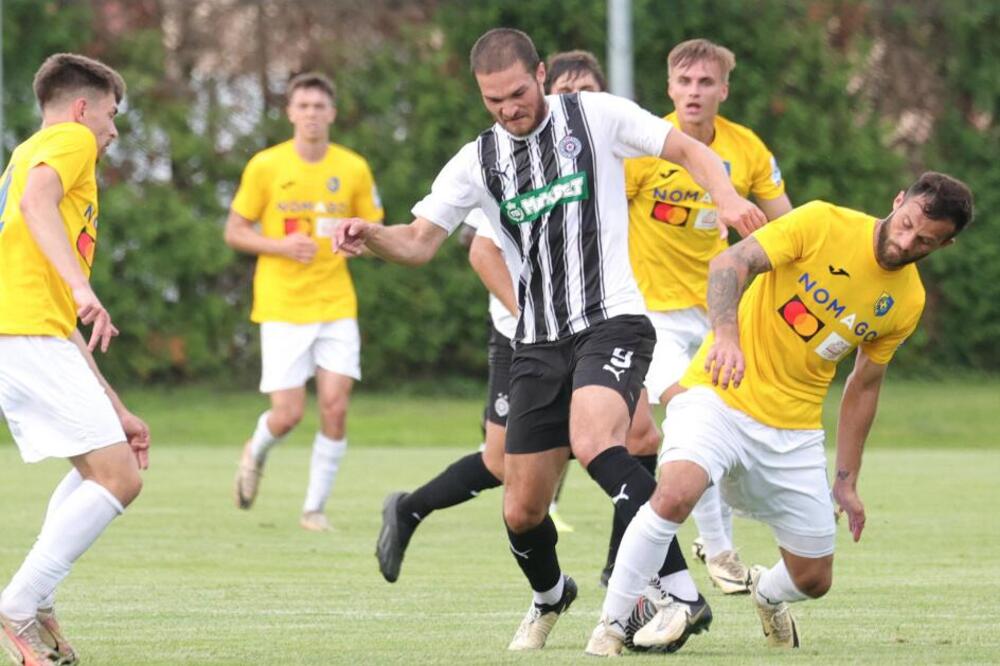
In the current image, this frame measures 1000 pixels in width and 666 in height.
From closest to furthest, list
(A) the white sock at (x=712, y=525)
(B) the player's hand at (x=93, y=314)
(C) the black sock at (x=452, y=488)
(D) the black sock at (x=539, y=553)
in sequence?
(B) the player's hand at (x=93, y=314)
(D) the black sock at (x=539, y=553)
(A) the white sock at (x=712, y=525)
(C) the black sock at (x=452, y=488)

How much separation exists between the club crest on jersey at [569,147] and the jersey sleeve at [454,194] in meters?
0.32

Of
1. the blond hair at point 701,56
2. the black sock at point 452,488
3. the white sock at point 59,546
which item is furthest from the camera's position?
the blond hair at point 701,56

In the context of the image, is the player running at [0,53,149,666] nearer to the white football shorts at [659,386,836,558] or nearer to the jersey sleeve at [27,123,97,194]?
the jersey sleeve at [27,123,97,194]

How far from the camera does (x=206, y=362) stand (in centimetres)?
2156

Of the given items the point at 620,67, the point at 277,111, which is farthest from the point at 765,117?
the point at 277,111

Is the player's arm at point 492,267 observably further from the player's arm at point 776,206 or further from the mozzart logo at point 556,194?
the mozzart logo at point 556,194

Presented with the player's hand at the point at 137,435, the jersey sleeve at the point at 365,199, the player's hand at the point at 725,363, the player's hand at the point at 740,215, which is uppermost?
the player's hand at the point at 740,215

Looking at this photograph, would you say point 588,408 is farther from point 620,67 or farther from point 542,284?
point 620,67

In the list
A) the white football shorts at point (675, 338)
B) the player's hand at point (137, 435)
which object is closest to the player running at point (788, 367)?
the player's hand at point (137, 435)

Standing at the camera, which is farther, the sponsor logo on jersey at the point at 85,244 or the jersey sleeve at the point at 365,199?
the jersey sleeve at the point at 365,199

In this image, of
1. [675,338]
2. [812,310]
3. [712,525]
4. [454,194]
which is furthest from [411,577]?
[812,310]

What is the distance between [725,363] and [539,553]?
3.57 ft

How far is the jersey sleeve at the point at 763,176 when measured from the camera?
9.23 meters

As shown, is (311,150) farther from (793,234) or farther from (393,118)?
(393,118)
